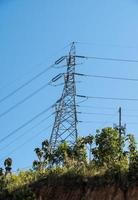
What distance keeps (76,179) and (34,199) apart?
149 cm

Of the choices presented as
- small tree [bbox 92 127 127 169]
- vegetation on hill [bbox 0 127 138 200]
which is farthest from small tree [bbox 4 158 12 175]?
small tree [bbox 92 127 127 169]

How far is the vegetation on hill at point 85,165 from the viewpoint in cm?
1566

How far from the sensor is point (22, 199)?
1688cm

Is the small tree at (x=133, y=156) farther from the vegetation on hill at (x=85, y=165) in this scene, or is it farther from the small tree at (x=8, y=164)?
the small tree at (x=8, y=164)

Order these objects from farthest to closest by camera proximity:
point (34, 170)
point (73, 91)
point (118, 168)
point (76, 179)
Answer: point (73, 91) < point (34, 170) < point (76, 179) < point (118, 168)

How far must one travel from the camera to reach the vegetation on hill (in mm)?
15656

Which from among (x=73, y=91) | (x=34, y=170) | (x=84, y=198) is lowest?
(x=84, y=198)

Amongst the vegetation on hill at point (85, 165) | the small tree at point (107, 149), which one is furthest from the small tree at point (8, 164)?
the small tree at point (107, 149)

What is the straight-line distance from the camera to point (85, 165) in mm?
17172

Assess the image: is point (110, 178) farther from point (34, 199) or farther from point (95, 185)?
point (34, 199)

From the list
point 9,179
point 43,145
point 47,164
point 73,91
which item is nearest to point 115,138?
point 47,164

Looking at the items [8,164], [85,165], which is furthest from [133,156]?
[8,164]

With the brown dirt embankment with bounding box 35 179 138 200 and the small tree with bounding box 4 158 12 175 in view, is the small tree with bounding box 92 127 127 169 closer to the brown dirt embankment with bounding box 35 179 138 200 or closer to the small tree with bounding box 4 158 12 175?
the brown dirt embankment with bounding box 35 179 138 200

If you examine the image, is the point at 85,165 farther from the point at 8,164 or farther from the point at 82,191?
the point at 8,164
